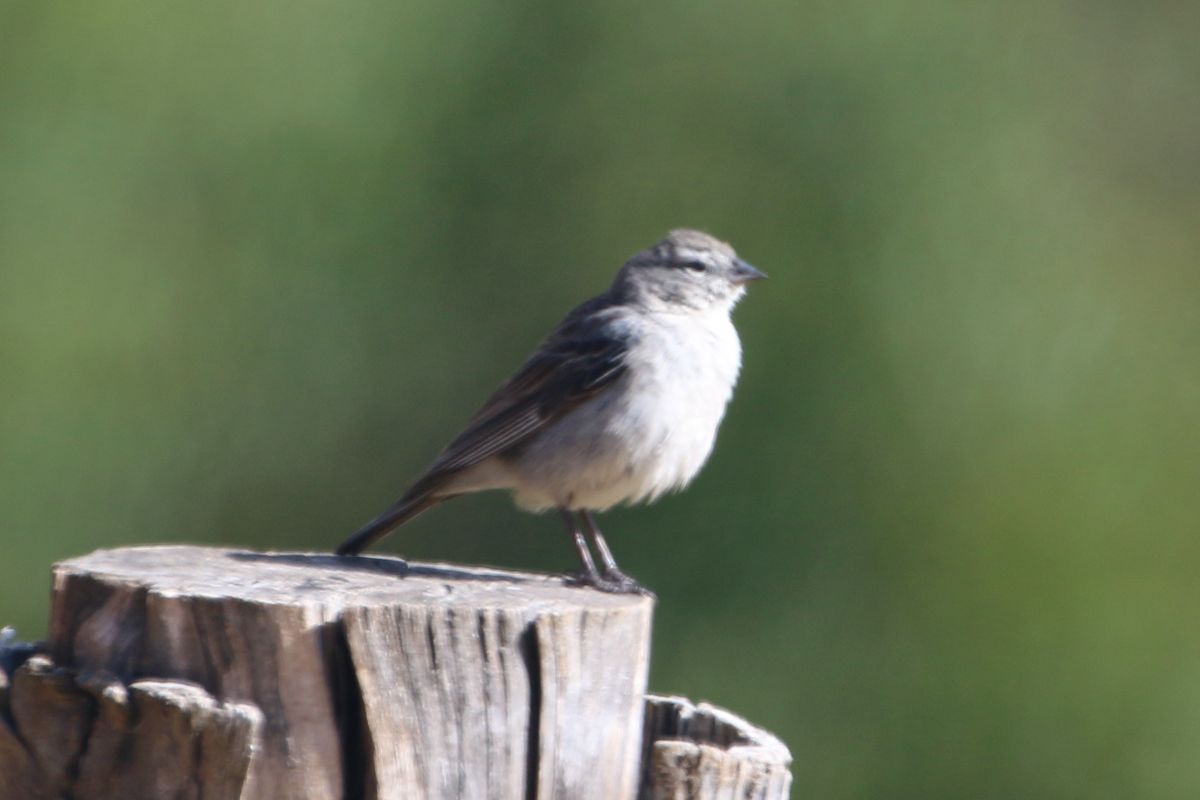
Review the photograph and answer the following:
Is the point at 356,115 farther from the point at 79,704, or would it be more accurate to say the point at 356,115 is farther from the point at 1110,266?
the point at 79,704

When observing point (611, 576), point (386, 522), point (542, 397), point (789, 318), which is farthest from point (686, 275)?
point (789, 318)

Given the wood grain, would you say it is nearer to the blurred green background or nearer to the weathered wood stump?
the weathered wood stump

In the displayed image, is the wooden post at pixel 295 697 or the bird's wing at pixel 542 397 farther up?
the bird's wing at pixel 542 397

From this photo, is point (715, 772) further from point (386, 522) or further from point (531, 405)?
point (531, 405)

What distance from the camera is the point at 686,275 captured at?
6215mm

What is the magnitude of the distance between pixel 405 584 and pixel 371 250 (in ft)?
29.6

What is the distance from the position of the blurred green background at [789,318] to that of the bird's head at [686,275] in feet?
13.4

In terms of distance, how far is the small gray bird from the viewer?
5.41 meters

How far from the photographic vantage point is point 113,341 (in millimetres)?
10578

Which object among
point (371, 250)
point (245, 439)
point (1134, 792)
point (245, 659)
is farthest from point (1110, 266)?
point (245, 659)

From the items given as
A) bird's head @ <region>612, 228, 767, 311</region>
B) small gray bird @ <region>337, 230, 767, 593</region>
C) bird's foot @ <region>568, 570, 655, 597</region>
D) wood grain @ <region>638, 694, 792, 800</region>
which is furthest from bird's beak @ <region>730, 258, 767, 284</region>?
wood grain @ <region>638, 694, 792, 800</region>

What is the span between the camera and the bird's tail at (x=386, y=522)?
5.23 meters

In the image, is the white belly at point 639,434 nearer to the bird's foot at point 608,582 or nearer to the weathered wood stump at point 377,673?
the bird's foot at point 608,582

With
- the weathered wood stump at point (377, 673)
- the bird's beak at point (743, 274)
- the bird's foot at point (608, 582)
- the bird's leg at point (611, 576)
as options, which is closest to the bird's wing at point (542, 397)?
the bird's leg at point (611, 576)
